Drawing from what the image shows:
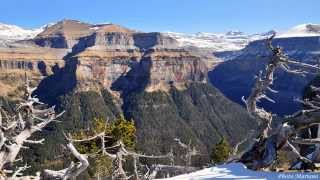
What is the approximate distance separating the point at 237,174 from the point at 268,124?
3.72m

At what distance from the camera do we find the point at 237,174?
21391 millimetres

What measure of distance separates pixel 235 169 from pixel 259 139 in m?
2.22

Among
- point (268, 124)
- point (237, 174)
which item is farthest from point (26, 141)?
point (268, 124)

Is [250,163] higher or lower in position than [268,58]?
lower

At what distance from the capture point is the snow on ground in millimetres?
19734

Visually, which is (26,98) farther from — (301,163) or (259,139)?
(301,163)

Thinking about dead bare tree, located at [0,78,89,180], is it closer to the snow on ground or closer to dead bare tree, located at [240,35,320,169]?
the snow on ground

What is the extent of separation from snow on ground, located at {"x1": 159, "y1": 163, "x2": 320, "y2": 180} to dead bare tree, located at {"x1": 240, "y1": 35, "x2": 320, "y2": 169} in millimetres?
964

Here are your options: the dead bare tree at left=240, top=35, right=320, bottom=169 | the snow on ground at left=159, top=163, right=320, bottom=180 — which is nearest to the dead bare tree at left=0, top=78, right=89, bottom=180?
the snow on ground at left=159, top=163, right=320, bottom=180

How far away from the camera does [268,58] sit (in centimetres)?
2297

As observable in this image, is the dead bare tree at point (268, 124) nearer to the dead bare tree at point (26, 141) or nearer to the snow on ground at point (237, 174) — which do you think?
the snow on ground at point (237, 174)

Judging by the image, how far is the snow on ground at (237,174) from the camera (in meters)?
19.7

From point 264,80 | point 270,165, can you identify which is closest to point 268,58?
point 264,80

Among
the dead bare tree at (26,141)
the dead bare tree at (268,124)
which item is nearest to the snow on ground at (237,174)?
the dead bare tree at (268,124)
